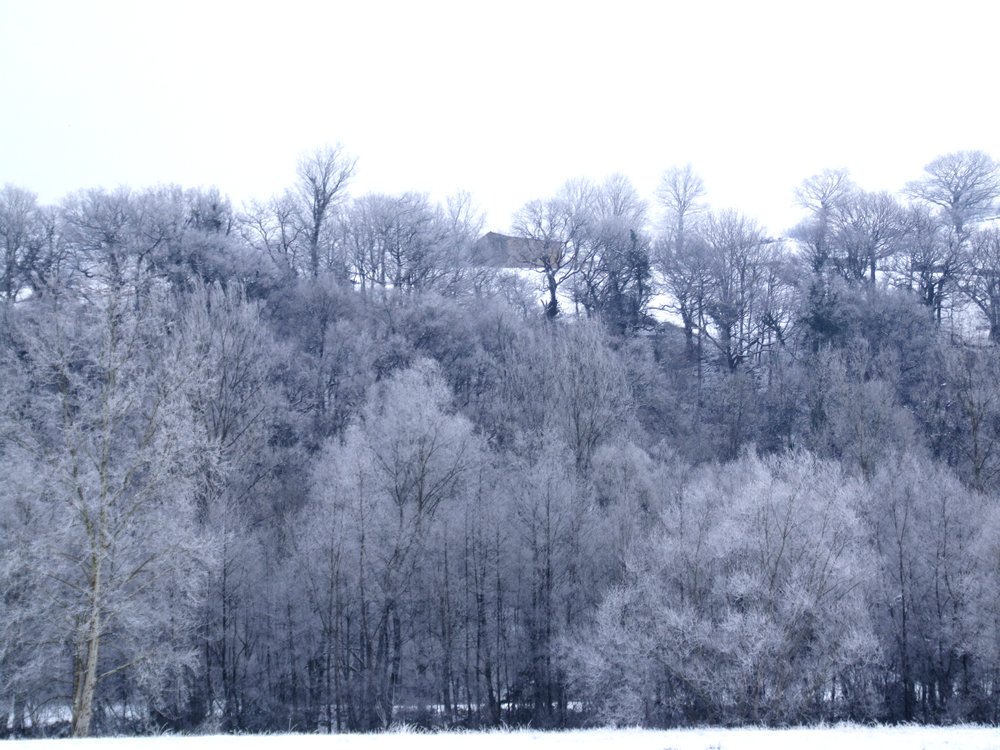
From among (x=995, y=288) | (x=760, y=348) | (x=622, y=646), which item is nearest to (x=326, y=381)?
(x=622, y=646)

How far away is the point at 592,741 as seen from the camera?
14.0m

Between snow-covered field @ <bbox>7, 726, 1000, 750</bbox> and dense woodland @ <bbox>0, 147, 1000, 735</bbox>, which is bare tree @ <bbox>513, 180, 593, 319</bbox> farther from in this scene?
snow-covered field @ <bbox>7, 726, 1000, 750</bbox>

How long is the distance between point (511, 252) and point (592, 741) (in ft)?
157

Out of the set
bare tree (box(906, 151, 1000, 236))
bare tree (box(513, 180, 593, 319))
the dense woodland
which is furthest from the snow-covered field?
bare tree (box(906, 151, 1000, 236))

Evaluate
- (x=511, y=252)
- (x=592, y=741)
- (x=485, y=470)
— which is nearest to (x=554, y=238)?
(x=511, y=252)

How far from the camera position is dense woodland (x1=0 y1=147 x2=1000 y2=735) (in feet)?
68.9

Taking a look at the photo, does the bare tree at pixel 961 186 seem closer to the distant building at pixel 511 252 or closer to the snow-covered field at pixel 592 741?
the distant building at pixel 511 252

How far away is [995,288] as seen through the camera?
52.0m

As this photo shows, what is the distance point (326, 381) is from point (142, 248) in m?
11.8

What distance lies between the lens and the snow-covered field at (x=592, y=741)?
44.4 ft

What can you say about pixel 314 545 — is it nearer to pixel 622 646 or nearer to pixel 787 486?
pixel 622 646

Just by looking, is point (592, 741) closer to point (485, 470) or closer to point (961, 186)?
point (485, 470)

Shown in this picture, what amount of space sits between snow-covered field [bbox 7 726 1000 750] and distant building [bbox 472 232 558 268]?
44.7m

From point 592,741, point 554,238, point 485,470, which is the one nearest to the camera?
point 592,741
